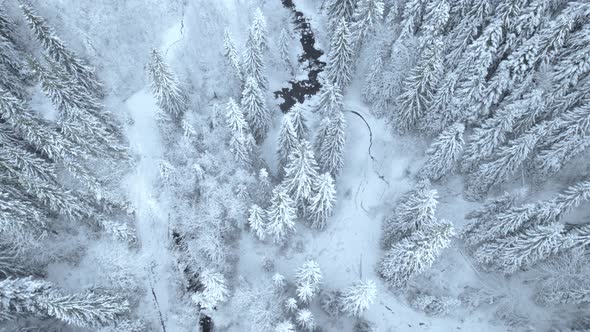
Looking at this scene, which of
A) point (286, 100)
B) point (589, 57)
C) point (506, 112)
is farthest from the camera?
point (286, 100)

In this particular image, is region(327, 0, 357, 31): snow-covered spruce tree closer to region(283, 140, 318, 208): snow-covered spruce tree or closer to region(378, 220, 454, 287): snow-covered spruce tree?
region(283, 140, 318, 208): snow-covered spruce tree

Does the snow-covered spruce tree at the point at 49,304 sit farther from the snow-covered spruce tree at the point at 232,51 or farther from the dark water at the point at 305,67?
the dark water at the point at 305,67

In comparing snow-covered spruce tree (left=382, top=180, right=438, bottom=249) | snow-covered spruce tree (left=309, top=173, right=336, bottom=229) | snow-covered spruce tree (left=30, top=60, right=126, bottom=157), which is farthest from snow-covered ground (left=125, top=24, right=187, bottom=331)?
snow-covered spruce tree (left=382, top=180, right=438, bottom=249)

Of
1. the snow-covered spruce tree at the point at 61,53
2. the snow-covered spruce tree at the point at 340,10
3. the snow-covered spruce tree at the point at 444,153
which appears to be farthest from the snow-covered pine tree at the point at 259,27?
the snow-covered spruce tree at the point at 444,153

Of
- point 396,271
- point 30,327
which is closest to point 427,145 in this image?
point 396,271

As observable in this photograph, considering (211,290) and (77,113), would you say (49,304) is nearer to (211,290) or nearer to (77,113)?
(211,290)

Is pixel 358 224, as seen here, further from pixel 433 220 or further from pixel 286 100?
pixel 286 100
